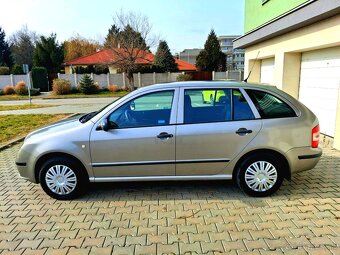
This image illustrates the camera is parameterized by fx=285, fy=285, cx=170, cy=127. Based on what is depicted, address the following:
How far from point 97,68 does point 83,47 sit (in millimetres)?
21385

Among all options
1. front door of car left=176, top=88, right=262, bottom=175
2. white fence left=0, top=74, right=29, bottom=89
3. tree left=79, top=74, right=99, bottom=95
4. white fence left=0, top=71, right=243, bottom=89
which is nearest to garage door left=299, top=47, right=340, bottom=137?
front door of car left=176, top=88, right=262, bottom=175

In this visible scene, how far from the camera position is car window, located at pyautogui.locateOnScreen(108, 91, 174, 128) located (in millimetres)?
3877

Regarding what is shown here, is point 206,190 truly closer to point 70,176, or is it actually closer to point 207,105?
point 207,105

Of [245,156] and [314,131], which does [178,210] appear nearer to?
[245,156]

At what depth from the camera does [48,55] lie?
40625 millimetres

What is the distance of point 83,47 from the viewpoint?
170 ft

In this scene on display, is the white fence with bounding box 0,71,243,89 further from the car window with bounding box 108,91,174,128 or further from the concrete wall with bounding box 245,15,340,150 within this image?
the car window with bounding box 108,91,174,128

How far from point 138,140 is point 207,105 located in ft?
3.50

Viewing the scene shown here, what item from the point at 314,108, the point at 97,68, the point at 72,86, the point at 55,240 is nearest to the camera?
the point at 55,240

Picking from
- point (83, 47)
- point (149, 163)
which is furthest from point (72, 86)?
point (149, 163)

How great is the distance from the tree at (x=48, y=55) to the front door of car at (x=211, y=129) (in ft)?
134

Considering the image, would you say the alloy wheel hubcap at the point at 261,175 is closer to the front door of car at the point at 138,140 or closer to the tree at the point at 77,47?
the front door of car at the point at 138,140

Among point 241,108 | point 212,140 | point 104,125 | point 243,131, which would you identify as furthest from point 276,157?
point 104,125

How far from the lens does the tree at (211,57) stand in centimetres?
3841
